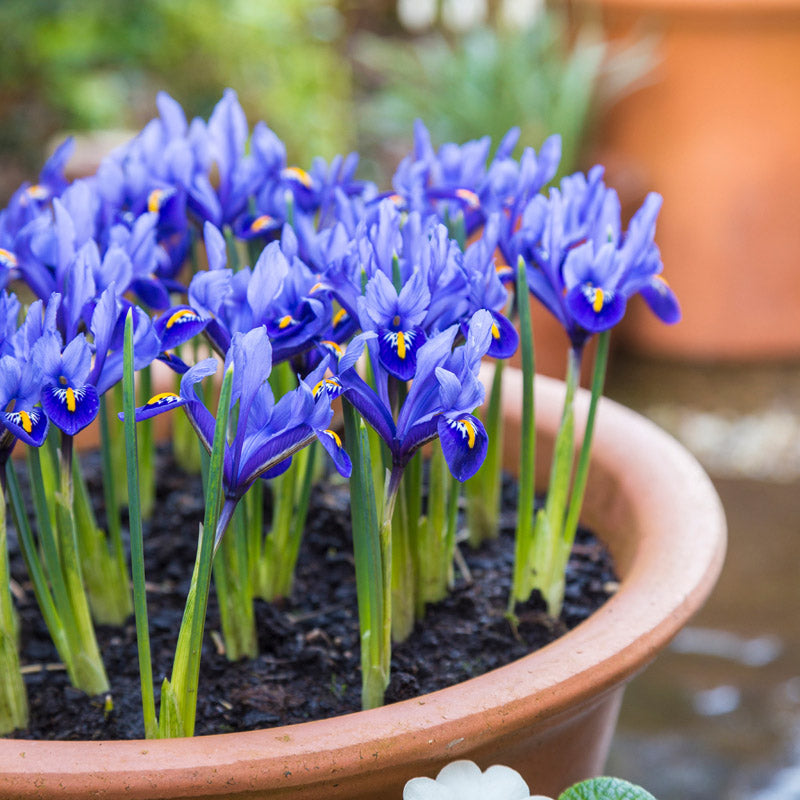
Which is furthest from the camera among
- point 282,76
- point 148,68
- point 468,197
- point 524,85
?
point 282,76

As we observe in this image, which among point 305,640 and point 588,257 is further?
point 305,640

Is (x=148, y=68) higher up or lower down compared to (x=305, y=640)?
lower down

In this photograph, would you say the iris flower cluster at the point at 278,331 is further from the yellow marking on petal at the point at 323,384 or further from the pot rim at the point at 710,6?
the pot rim at the point at 710,6

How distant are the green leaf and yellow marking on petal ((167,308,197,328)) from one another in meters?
0.41

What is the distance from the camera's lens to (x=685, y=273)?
8.95 feet

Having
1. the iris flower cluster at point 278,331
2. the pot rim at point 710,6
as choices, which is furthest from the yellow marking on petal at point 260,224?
the pot rim at point 710,6

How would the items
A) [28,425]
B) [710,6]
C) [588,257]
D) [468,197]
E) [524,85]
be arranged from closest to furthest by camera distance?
[28,425], [588,257], [468,197], [710,6], [524,85]

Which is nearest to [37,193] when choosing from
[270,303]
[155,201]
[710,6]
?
[155,201]

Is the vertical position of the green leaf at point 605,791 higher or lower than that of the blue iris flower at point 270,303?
lower

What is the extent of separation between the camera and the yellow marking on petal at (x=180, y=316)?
0.76 m

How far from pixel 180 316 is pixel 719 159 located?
213 centimetres

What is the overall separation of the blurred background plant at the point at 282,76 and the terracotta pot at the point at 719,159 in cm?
9

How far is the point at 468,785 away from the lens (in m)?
0.70

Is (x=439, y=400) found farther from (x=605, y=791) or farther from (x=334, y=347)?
(x=605, y=791)
